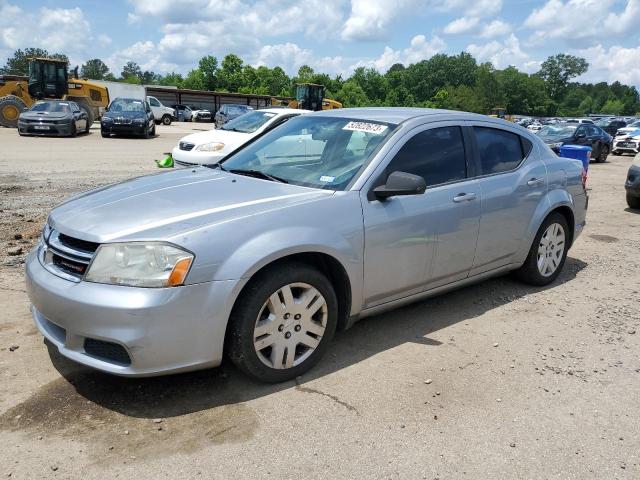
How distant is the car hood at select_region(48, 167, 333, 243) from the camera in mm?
3041

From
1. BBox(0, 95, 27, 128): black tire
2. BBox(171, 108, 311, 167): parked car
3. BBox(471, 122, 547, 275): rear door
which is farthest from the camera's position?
BBox(0, 95, 27, 128): black tire

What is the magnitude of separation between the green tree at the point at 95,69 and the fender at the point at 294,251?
499 feet

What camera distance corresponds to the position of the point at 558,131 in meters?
19.4

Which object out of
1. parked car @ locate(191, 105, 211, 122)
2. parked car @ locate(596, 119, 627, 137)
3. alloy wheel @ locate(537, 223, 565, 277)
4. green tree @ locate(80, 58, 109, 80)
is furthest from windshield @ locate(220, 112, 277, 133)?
green tree @ locate(80, 58, 109, 80)

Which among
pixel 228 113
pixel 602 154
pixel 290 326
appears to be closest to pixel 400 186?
pixel 290 326

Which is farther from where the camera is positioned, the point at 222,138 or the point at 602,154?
the point at 602,154

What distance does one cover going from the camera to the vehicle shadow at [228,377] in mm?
3172

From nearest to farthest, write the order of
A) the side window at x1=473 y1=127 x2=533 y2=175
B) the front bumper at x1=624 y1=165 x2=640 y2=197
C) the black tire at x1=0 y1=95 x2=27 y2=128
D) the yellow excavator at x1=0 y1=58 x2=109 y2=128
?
the side window at x1=473 y1=127 x2=533 y2=175
the front bumper at x1=624 y1=165 x2=640 y2=197
the black tire at x1=0 y1=95 x2=27 y2=128
the yellow excavator at x1=0 y1=58 x2=109 y2=128

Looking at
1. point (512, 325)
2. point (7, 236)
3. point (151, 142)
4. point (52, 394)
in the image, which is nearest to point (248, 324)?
point (52, 394)

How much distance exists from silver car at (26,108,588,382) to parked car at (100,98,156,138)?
18.8 metres

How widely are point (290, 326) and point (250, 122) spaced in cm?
978

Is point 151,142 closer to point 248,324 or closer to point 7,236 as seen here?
point 7,236

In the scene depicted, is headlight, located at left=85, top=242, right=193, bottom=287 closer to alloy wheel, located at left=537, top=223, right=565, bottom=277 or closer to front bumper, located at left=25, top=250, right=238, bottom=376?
front bumper, located at left=25, top=250, right=238, bottom=376

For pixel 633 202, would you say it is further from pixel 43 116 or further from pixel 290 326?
pixel 43 116
